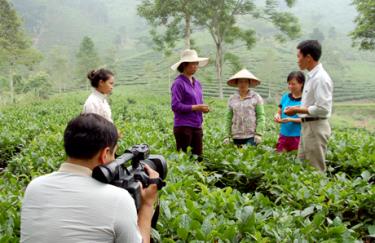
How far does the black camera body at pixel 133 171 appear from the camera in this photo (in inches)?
61.4

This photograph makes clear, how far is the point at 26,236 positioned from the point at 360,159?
157 inches

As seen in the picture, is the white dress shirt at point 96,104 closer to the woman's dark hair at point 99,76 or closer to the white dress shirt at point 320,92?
the woman's dark hair at point 99,76

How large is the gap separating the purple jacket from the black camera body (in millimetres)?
2185

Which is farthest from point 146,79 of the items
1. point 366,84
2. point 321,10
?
point 321,10

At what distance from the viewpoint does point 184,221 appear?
89.0 inches

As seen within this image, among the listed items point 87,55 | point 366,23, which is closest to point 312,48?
point 366,23

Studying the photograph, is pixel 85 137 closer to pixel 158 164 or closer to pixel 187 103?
pixel 158 164

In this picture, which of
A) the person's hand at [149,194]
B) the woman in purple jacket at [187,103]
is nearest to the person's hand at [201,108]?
the woman in purple jacket at [187,103]

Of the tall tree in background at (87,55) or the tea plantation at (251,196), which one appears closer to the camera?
the tea plantation at (251,196)

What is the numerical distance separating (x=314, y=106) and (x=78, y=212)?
2.82m

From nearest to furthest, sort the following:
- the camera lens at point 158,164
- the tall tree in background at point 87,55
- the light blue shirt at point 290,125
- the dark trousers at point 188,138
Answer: the camera lens at point 158,164 → the dark trousers at point 188,138 → the light blue shirt at point 290,125 → the tall tree in background at point 87,55

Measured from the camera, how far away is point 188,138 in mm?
4453

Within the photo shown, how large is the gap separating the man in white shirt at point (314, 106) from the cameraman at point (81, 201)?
257cm

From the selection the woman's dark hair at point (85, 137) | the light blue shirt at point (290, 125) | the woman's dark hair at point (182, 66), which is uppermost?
the woman's dark hair at point (182, 66)
